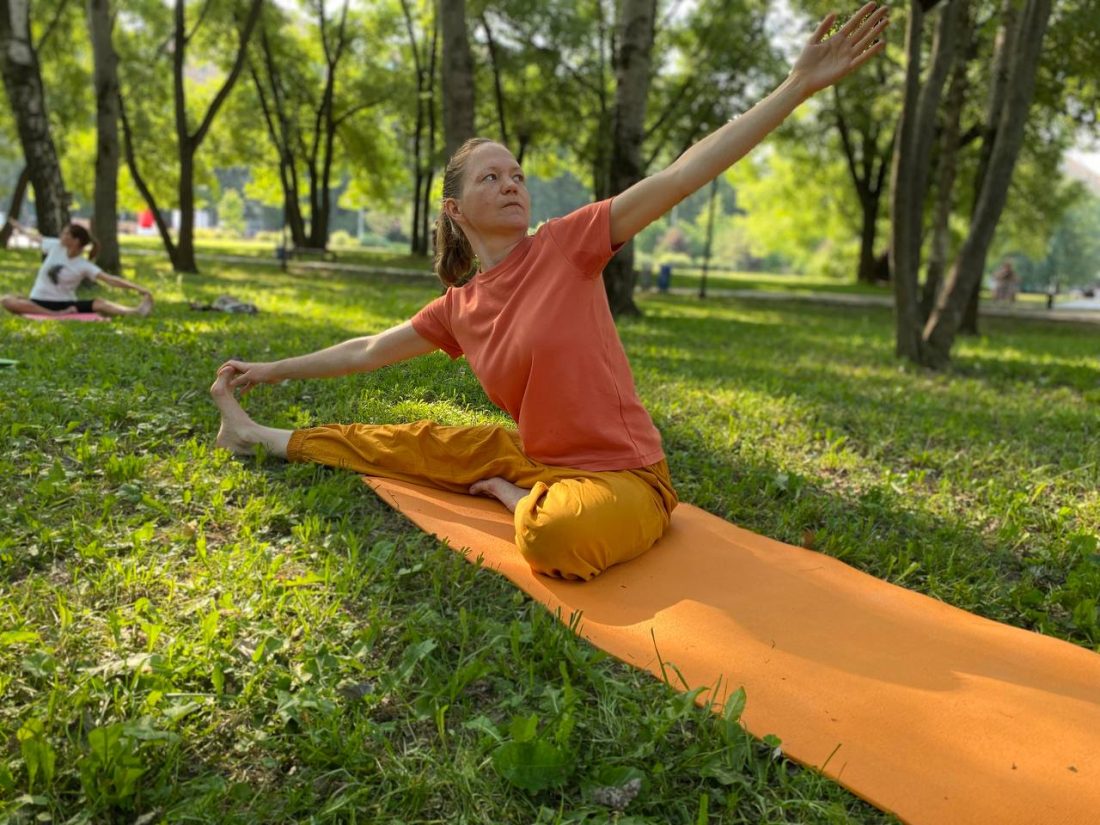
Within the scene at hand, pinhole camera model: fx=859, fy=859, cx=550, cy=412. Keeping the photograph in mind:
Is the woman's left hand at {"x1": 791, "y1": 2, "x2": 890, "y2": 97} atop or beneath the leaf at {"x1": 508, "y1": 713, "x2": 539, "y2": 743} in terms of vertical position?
atop

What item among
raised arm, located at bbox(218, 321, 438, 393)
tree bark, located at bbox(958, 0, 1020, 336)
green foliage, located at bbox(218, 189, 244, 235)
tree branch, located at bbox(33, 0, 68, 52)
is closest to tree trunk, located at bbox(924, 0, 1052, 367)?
tree bark, located at bbox(958, 0, 1020, 336)

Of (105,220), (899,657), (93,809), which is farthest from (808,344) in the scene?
(105,220)

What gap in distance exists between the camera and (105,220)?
15023mm

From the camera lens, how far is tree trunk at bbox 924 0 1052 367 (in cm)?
800

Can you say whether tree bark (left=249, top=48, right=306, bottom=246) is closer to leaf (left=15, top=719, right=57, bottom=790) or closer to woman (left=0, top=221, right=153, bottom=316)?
woman (left=0, top=221, right=153, bottom=316)

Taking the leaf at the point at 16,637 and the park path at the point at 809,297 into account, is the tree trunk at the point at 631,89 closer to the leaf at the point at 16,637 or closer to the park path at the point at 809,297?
the leaf at the point at 16,637

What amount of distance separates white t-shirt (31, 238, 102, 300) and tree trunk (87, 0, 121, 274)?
239 inches

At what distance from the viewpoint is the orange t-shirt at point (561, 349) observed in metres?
3.28

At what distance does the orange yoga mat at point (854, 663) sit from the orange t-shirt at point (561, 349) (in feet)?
1.45

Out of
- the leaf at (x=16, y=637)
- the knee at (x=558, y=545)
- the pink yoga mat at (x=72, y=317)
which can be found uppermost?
the pink yoga mat at (x=72, y=317)

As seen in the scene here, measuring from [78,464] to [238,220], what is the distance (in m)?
88.0

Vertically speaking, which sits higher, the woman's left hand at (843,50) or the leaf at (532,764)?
the woman's left hand at (843,50)

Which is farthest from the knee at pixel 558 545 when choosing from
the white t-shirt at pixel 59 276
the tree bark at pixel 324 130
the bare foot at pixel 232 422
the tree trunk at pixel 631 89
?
the tree bark at pixel 324 130

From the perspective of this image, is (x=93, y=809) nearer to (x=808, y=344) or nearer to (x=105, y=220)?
(x=808, y=344)
